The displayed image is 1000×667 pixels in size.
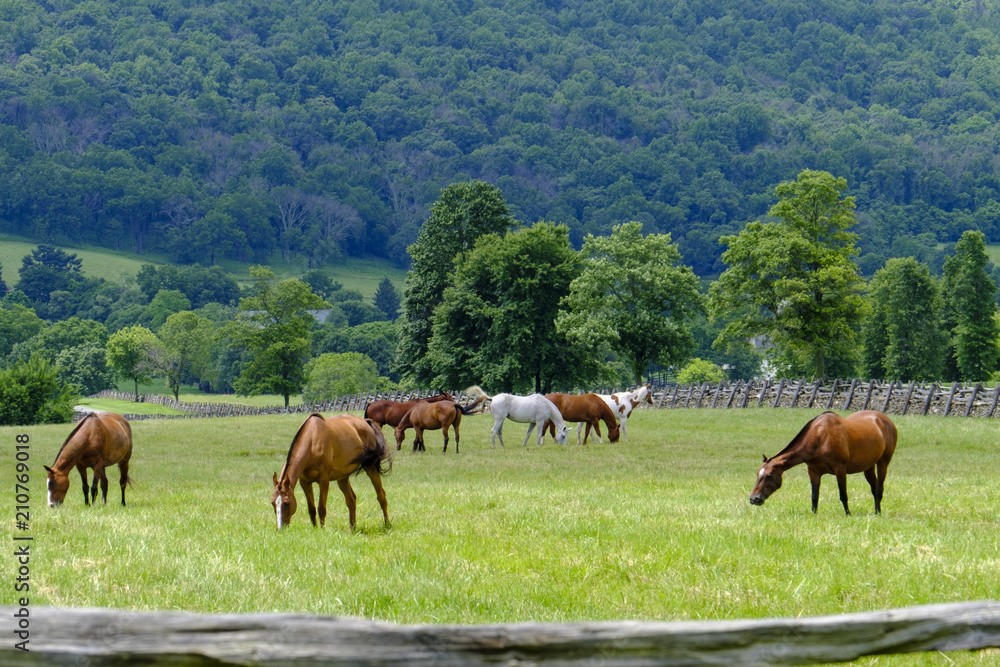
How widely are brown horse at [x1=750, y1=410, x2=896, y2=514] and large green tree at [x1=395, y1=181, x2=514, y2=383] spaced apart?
6018 centimetres

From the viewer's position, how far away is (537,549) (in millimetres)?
10039

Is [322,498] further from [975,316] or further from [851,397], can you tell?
[975,316]

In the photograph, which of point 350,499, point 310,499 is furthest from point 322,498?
point 350,499

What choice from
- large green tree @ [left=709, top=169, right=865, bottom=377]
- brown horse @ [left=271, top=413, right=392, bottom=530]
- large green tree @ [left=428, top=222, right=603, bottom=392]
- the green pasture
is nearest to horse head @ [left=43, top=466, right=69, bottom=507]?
the green pasture

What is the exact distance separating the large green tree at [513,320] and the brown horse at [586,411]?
28866mm

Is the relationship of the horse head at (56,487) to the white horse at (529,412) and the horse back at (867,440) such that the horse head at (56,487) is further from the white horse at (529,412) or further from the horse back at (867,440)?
the white horse at (529,412)

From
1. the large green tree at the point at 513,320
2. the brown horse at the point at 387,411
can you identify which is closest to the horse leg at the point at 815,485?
the brown horse at the point at 387,411

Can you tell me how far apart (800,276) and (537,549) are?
5023 centimetres

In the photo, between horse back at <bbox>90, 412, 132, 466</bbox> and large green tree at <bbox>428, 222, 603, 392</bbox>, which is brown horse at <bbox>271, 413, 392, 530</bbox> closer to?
horse back at <bbox>90, 412, 132, 466</bbox>

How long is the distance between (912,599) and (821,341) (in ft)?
166

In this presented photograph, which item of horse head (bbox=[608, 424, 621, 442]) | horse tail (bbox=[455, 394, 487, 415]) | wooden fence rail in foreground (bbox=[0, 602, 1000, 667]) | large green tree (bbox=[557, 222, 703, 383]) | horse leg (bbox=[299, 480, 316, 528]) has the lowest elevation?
horse head (bbox=[608, 424, 621, 442])

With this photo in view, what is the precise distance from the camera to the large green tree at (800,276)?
55.5 metres

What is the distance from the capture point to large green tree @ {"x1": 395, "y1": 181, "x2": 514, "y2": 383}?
7362 cm

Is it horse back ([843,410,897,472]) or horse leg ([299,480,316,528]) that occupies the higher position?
horse back ([843,410,897,472])
